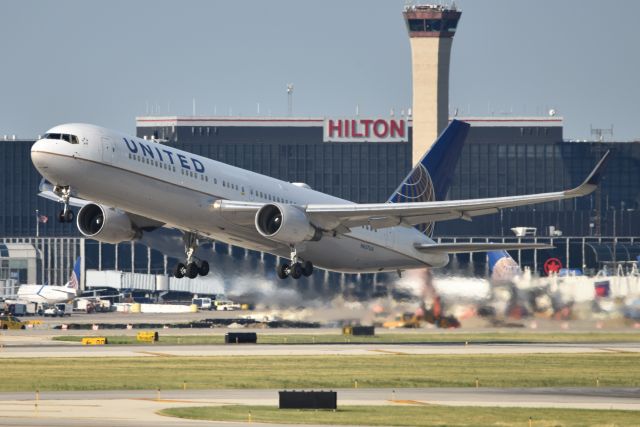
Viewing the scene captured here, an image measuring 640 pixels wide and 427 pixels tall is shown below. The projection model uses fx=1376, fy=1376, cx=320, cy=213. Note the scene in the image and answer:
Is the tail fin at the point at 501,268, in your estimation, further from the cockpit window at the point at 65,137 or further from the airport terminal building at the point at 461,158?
the airport terminal building at the point at 461,158

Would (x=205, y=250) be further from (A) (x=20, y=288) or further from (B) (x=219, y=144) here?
(B) (x=219, y=144)

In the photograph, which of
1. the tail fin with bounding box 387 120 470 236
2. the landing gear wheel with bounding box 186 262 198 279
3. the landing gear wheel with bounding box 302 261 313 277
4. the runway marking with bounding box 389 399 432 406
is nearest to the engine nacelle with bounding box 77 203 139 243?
the landing gear wheel with bounding box 186 262 198 279

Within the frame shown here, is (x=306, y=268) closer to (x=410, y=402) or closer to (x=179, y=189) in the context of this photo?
(x=179, y=189)

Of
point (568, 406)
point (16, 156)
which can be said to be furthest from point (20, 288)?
point (568, 406)

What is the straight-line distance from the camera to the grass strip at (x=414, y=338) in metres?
83.8

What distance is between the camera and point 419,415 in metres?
46.9

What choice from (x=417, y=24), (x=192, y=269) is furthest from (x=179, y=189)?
(x=417, y=24)

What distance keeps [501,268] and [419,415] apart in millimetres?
48833

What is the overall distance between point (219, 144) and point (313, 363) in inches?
5150

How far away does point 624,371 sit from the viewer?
63.6 m

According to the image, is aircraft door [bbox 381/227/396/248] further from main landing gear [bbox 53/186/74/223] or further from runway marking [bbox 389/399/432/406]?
runway marking [bbox 389/399/432/406]

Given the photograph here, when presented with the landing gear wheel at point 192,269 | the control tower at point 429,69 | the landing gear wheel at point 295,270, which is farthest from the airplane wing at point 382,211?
the control tower at point 429,69

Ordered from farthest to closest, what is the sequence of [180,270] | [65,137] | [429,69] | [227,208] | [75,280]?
[429,69] < [75,280] < [180,270] < [227,208] < [65,137]

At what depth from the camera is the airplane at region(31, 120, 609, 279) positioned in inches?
2418
